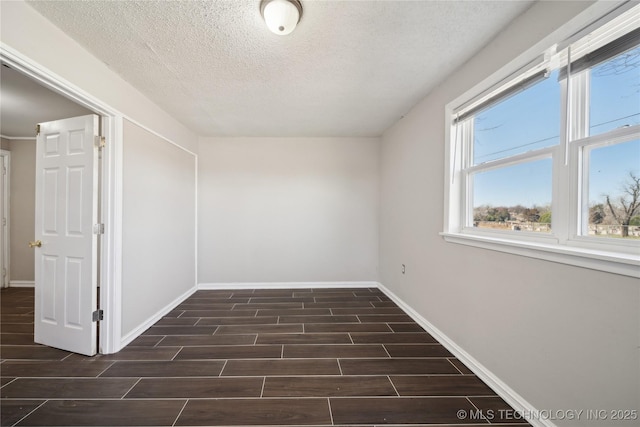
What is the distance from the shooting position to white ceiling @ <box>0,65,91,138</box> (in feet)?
6.93

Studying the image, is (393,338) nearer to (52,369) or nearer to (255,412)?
(255,412)

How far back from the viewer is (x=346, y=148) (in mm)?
3799

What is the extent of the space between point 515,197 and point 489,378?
1.25 metres

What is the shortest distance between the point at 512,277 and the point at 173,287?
342 cm

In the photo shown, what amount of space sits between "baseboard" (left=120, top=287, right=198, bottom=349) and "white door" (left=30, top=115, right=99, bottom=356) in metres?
0.21

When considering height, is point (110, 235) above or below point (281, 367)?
above

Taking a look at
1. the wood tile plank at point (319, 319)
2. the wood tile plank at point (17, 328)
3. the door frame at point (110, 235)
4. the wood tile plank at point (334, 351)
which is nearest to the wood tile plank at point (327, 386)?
the wood tile plank at point (334, 351)

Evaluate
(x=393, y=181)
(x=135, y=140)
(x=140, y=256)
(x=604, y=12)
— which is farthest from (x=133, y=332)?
(x=604, y=12)

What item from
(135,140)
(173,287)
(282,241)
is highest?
(135,140)

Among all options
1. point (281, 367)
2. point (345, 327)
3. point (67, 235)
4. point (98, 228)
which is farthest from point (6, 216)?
point (345, 327)

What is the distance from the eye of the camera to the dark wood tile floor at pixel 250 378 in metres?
1.42

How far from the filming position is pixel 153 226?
2572mm

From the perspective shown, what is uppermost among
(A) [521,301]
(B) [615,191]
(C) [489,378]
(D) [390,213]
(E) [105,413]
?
(B) [615,191]

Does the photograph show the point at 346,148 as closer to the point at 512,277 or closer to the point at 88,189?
the point at 512,277
